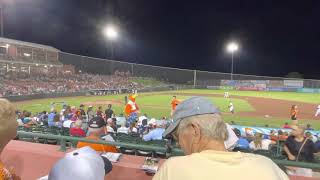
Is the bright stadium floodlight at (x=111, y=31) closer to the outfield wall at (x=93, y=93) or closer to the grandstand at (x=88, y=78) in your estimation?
the grandstand at (x=88, y=78)

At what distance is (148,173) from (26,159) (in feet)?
6.41

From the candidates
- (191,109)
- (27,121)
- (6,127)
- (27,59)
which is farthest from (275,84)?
(6,127)

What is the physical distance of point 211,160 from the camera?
64.8 inches

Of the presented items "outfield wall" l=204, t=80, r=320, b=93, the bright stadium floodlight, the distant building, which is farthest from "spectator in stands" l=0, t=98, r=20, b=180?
"outfield wall" l=204, t=80, r=320, b=93

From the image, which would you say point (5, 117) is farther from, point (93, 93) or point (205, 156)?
point (93, 93)

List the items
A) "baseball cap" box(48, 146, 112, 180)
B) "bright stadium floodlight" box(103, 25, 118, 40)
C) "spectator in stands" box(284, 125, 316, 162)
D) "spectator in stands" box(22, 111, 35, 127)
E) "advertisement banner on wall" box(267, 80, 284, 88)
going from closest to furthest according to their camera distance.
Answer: "baseball cap" box(48, 146, 112, 180) → "spectator in stands" box(284, 125, 316, 162) → "spectator in stands" box(22, 111, 35, 127) → "bright stadium floodlight" box(103, 25, 118, 40) → "advertisement banner on wall" box(267, 80, 284, 88)

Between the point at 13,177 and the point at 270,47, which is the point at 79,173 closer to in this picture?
the point at 13,177

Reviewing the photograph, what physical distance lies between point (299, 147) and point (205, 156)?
4.94 meters

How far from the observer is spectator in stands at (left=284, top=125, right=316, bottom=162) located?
5951 millimetres

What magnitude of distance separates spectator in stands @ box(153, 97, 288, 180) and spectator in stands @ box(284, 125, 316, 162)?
4570 millimetres

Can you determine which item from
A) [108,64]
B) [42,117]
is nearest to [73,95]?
[108,64]

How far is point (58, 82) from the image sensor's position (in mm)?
49500

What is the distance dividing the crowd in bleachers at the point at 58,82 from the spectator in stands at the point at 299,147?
35.4 m

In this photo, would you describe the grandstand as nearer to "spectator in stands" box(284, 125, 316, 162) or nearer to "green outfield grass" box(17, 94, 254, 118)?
"green outfield grass" box(17, 94, 254, 118)
